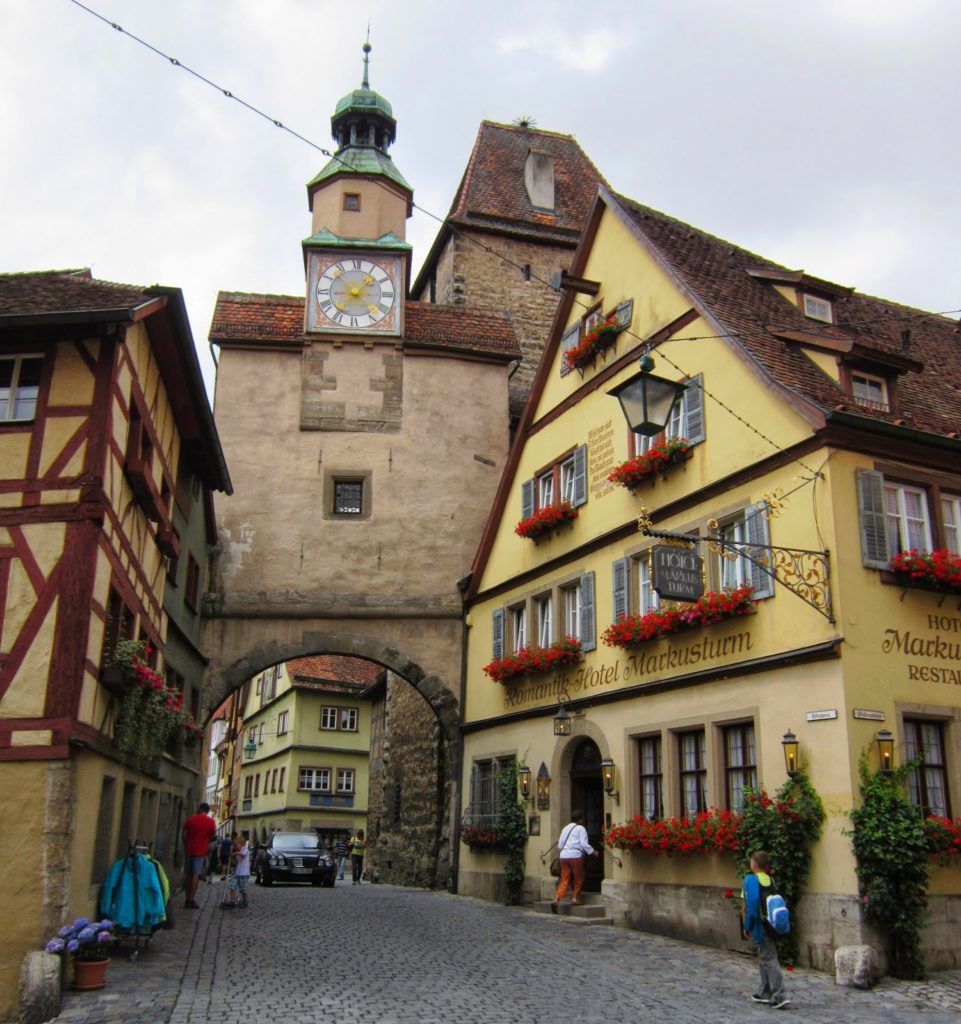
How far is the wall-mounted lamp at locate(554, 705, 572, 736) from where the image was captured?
16.1m

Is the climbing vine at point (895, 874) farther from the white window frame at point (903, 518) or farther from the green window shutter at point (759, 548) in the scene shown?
the white window frame at point (903, 518)

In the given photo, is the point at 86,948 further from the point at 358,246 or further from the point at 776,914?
the point at 358,246

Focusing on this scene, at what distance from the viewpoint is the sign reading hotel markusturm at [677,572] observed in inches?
Answer: 482

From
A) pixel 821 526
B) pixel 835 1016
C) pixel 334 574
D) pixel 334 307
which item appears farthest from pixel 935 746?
pixel 334 307

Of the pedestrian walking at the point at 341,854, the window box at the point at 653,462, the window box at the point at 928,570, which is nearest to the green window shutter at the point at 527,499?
the window box at the point at 653,462

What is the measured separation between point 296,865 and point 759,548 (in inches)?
628

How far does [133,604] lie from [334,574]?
27.2 feet

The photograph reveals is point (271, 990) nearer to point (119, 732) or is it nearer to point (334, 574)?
point (119, 732)

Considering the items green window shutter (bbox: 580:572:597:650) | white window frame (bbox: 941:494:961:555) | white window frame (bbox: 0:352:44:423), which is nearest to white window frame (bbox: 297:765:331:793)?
green window shutter (bbox: 580:572:597:650)

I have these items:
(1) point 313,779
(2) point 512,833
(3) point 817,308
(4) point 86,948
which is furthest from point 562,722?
(1) point 313,779

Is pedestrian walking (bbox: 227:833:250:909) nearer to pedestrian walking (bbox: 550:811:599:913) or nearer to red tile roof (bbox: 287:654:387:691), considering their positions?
pedestrian walking (bbox: 550:811:599:913)

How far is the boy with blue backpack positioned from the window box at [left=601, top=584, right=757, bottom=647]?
371 cm

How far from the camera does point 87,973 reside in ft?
30.6

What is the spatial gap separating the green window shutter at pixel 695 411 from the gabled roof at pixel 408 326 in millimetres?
8562
